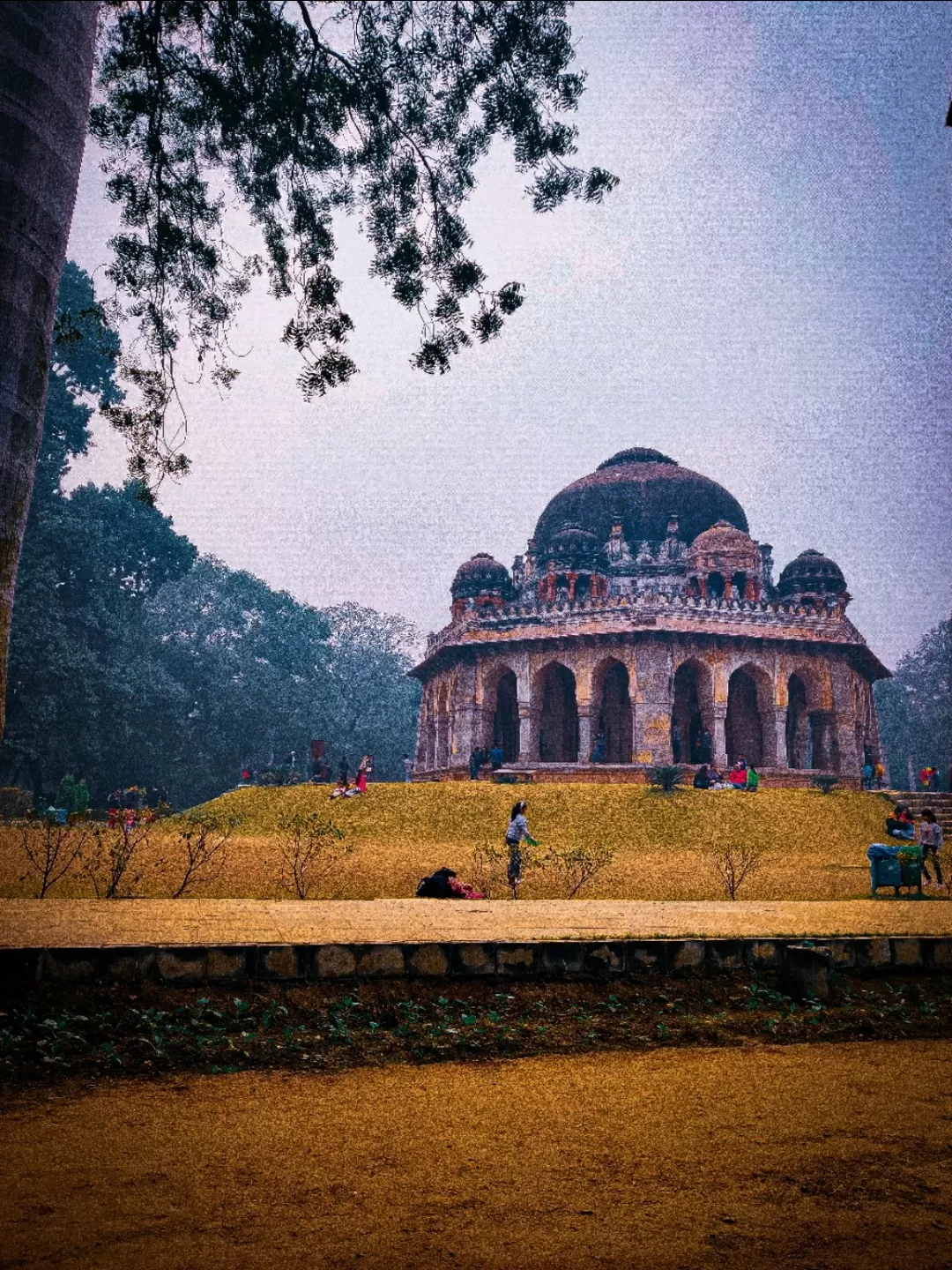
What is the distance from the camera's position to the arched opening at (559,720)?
30589mm

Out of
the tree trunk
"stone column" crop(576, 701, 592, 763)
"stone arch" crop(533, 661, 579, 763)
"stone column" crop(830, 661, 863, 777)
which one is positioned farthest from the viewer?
"stone arch" crop(533, 661, 579, 763)

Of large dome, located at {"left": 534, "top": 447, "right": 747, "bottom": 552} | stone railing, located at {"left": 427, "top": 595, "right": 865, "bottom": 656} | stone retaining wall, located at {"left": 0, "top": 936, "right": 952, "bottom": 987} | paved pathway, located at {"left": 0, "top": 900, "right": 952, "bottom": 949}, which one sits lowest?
stone retaining wall, located at {"left": 0, "top": 936, "right": 952, "bottom": 987}

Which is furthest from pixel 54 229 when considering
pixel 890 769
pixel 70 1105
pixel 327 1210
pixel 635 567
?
pixel 890 769

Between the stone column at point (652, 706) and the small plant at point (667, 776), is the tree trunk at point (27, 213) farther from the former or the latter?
the stone column at point (652, 706)

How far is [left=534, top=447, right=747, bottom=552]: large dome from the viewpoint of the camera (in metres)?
33.0

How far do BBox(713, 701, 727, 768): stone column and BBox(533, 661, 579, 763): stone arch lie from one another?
17.1ft

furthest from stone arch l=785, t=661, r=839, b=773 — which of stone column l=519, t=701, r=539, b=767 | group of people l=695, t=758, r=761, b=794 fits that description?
stone column l=519, t=701, r=539, b=767

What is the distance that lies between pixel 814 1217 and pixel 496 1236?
2.92 feet

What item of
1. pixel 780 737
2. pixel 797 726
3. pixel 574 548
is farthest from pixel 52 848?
pixel 797 726

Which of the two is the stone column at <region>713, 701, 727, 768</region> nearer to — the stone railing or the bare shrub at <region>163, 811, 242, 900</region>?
the stone railing

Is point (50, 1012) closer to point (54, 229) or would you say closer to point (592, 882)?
point (54, 229)

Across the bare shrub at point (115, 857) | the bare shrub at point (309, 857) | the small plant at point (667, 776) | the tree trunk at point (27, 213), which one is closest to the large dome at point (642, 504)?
the small plant at point (667, 776)

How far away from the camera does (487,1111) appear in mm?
3488

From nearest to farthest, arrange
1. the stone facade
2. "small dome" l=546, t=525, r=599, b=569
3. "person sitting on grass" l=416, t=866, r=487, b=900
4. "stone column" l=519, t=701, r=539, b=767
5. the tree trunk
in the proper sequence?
the tree trunk, "person sitting on grass" l=416, t=866, r=487, b=900, the stone facade, "stone column" l=519, t=701, r=539, b=767, "small dome" l=546, t=525, r=599, b=569
